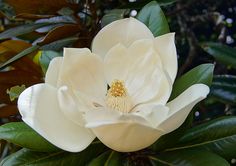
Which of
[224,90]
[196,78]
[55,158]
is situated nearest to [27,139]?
[55,158]

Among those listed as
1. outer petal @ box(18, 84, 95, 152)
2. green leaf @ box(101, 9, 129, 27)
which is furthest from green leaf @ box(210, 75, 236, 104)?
outer petal @ box(18, 84, 95, 152)

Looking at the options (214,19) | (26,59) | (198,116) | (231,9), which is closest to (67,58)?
(26,59)

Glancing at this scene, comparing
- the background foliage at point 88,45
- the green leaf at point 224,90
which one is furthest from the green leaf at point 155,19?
the green leaf at point 224,90

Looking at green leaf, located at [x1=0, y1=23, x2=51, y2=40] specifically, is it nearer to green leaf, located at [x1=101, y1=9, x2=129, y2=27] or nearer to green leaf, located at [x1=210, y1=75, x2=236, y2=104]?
green leaf, located at [x1=101, y1=9, x2=129, y2=27]

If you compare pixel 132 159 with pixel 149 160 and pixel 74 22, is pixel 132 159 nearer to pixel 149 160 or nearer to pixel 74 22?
pixel 149 160

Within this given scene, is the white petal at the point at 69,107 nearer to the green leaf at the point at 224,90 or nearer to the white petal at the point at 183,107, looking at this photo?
the white petal at the point at 183,107

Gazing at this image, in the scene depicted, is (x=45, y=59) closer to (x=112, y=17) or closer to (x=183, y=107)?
(x=112, y=17)
